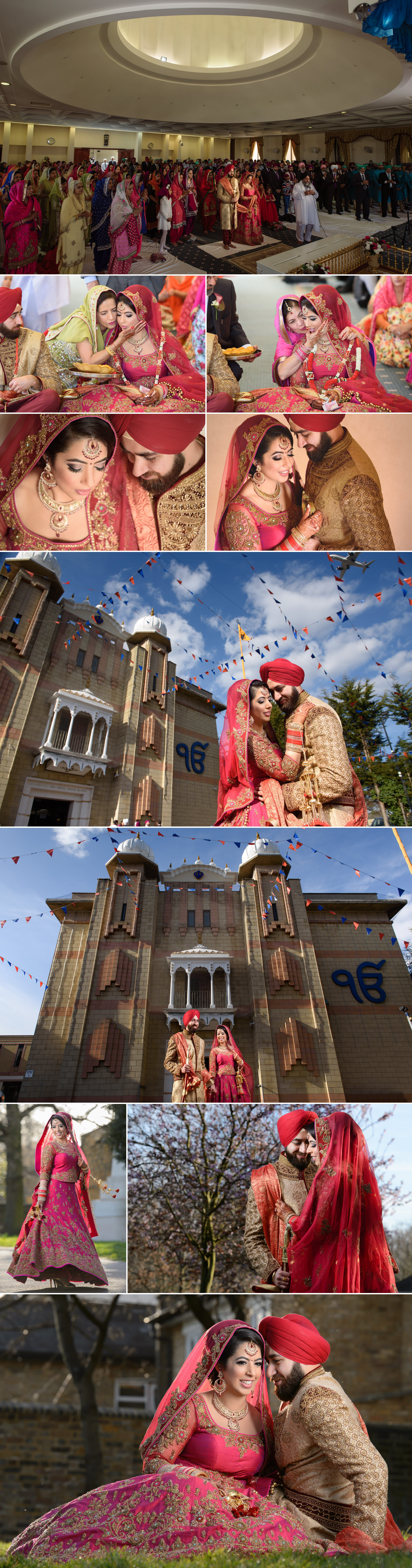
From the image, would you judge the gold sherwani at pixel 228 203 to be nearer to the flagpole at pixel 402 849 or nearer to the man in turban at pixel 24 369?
the man in turban at pixel 24 369

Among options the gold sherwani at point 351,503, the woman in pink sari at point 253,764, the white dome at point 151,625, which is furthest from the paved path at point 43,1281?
the gold sherwani at point 351,503

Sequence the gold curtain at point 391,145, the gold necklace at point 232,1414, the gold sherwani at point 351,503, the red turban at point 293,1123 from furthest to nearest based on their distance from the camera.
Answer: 1. the gold curtain at point 391,145
2. the gold sherwani at point 351,503
3. the red turban at point 293,1123
4. the gold necklace at point 232,1414

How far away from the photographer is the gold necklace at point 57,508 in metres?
6.59

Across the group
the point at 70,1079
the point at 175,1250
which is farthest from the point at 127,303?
the point at 175,1250

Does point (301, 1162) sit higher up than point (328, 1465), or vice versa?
point (301, 1162)

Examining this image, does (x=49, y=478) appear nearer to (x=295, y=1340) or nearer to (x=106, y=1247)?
(x=106, y=1247)

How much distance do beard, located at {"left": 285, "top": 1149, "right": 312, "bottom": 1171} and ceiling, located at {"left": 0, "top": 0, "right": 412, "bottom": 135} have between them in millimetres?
9330

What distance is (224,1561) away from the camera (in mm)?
3928

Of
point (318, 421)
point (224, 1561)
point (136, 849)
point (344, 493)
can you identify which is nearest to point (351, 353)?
point (318, 421)

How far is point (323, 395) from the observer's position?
253 inches

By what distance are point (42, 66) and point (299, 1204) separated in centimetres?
1019

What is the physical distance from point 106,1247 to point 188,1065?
48.6 inches

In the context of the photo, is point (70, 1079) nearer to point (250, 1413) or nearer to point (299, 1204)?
point (299, 1204)

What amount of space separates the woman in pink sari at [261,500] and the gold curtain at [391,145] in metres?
4.18
